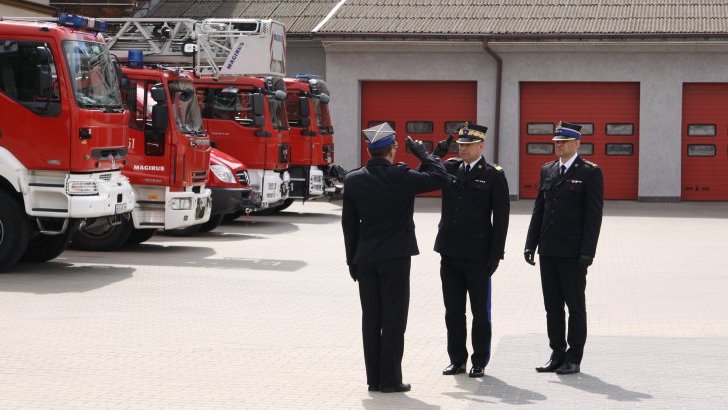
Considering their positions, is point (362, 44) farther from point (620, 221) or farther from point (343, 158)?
point (620, 221)

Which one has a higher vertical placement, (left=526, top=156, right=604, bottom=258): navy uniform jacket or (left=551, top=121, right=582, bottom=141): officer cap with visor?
(left=551, top=121, right=582, bottom=141): officer cap with visor

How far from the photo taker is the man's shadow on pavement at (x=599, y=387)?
27.7 ft

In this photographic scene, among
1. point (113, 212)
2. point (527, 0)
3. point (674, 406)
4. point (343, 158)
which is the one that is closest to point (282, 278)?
point (113, 212)

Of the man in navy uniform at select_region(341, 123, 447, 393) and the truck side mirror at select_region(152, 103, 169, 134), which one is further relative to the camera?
the truck side mirror at select_region(152, 103, 169, 134)

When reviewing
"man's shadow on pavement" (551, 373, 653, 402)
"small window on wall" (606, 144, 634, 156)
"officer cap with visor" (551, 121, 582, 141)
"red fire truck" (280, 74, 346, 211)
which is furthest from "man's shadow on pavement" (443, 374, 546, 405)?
"small window on wall" (606, 144, 634, 156)

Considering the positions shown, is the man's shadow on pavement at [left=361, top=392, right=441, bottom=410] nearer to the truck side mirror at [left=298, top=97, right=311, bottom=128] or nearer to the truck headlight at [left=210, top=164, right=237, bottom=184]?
the truck headlight at [left=210, top=164, right=237, bottom=184]

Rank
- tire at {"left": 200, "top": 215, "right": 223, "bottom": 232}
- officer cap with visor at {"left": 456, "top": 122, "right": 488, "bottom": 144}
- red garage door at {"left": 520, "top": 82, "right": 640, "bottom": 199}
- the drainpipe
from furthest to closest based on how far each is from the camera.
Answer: the drainpipe, red garage door at {"left": 520, "top": 82, "right": 640, "bottom": 199}, tire at {"left": 200, "top": 215, "right": 223, "bottom": 232}, officer cap with visor at {"left": 456, "top": 122, "right": 488, "bottom": 144}

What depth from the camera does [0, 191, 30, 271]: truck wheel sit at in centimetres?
1521

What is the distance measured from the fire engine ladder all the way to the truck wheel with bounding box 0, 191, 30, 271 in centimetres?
519

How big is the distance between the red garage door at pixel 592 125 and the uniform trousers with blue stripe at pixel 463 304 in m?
21.8

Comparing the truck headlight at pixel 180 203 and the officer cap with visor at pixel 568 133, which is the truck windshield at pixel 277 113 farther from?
the officer cap with visor at pixel 568 133

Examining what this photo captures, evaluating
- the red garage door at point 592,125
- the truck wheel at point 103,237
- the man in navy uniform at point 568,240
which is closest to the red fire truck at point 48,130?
the truck wheel at point 103,237

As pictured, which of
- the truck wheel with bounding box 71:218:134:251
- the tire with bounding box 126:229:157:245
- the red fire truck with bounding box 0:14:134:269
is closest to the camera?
the red fire truck with bounding box 0:14:134:269

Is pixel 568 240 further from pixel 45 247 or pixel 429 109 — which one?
pixel 429 109
